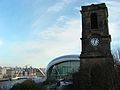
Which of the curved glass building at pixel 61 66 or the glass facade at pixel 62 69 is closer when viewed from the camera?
the curved glass building at pixel 61 66

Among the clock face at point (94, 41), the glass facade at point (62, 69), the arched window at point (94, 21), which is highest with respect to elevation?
the arched window at point (94, 21)

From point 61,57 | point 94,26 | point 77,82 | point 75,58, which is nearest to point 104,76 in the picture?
point 77,82

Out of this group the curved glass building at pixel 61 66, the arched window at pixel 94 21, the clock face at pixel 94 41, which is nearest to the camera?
the clock face at pixel 94 41

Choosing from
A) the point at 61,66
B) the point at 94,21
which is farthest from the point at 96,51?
the point at 61,66

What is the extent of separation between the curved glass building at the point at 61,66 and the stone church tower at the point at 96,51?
38311 millimetres

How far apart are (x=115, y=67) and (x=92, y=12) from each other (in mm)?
9024

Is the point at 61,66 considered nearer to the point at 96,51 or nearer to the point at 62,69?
the point at 62,69

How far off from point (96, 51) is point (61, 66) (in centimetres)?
4558

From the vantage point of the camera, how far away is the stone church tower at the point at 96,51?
1372 inches

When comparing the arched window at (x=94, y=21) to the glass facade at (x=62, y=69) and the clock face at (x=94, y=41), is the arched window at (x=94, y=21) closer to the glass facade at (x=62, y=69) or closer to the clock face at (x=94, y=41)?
the clock face at (x=94, y=41)

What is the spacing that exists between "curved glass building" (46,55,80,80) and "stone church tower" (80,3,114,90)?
38.3 m

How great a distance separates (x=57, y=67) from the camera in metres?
84.0

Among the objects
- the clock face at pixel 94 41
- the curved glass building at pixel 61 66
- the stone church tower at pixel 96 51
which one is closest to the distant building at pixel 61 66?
the curved glass building at pixel 61 66

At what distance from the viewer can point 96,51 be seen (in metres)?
37.4
